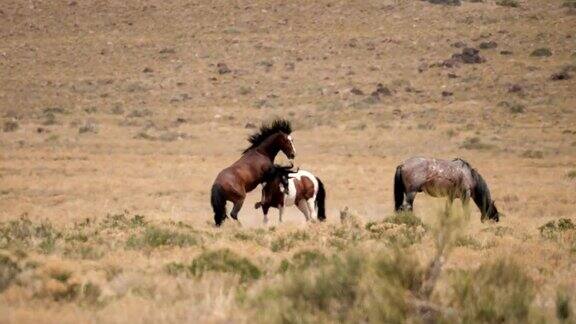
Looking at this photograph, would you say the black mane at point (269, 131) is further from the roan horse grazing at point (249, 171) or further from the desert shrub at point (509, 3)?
the desert shrub at point (509, 3)

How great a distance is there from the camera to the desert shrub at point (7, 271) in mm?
8438

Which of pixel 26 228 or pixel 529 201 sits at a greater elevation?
pixel 26 228

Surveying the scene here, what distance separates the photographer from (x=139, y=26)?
69.1 m

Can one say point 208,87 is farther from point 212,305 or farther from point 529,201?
point 212,305

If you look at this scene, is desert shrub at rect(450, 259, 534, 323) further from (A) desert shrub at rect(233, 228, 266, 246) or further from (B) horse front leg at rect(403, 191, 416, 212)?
(B) horse front leg at rect(403, 191, 416, 212)

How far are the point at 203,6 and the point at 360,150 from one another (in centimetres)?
4182

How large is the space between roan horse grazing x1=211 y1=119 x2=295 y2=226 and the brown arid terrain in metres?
0.80

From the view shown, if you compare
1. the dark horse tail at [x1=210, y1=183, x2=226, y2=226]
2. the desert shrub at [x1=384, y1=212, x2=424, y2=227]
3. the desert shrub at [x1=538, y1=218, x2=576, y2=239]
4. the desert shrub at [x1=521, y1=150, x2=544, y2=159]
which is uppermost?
the dark horse tail at [x1=210, y1=183, x2=226, y2=226]

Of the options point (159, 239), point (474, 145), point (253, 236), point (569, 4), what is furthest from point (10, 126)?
point (569, 4)

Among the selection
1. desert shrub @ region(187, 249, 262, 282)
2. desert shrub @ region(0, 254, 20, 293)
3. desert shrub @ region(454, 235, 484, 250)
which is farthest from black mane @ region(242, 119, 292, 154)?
desert shrub @ region(0, 254, 20, 293)

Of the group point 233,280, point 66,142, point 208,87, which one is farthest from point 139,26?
point 233,280

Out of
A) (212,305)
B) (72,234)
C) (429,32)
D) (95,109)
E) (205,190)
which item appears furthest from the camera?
(429,32)

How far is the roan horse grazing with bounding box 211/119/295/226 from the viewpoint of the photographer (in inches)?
575

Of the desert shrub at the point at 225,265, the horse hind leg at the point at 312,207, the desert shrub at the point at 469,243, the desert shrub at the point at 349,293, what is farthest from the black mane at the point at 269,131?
the desert shrub at the point at 349,293
